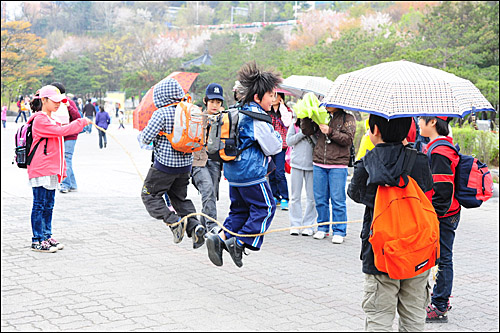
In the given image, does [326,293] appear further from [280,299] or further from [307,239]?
[307,239]

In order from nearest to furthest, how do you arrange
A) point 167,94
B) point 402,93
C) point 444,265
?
point 402,93 < point 444,265 < point 167,94

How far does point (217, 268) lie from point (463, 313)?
95.1 inches

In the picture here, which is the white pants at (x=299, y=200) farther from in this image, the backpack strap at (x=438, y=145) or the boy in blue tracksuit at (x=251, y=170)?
the backpack strap at (x=438, y=145)

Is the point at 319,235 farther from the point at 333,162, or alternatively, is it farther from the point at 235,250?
the point at 235,250

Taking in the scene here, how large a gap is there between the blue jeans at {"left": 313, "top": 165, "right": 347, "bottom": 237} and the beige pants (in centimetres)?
382

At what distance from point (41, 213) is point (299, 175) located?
327 centimetres

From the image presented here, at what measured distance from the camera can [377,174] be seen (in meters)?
3.37

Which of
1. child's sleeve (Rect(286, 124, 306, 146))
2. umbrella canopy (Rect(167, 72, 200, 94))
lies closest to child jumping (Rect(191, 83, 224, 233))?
umbrella canopy (Rect(167, 72, 200, 94))

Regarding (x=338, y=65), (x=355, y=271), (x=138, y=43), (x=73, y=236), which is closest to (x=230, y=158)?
(x=355, y=271)

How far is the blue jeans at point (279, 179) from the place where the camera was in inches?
377

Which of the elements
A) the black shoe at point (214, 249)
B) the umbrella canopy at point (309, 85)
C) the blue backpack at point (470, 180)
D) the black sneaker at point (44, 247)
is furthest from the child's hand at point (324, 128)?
the black sneaker at point (44, 247)

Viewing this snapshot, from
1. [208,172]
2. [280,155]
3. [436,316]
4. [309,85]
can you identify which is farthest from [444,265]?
[280,155]

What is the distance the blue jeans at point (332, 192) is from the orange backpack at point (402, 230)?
392 cm

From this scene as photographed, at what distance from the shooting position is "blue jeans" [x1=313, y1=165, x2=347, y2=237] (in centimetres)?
736
